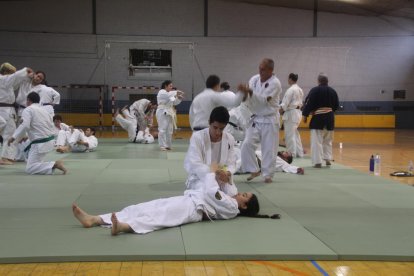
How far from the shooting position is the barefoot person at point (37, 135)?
7.62 meters

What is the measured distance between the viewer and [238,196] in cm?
486

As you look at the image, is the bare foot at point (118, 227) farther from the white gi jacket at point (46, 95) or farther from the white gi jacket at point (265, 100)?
the white gi jacket at point (46, 95)

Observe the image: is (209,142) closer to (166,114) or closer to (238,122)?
(238,122)

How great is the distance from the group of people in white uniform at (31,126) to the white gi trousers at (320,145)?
4664mm

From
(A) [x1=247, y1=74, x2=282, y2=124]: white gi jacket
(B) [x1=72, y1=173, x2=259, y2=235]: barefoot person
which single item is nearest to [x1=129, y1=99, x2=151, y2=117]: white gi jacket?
(A) [x1=247, y1=74, x2=282, y2=124]: white gi jacket

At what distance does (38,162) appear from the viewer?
7766mm

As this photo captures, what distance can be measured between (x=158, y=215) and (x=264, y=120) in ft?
10.7

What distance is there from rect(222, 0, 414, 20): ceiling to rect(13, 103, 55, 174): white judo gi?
49.8 feet

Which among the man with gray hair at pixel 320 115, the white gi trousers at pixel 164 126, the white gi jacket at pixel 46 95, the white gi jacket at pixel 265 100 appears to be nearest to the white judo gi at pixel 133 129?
the white gi trousers at pixel 164 126

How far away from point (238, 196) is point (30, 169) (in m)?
4.35

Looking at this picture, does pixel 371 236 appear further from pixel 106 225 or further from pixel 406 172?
pixel 406 172

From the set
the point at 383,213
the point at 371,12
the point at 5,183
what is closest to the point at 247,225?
the point at 383,213

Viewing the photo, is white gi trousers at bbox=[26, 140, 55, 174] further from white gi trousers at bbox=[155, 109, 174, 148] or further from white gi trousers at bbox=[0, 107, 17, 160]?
white gi trousers at bbox=[155, 109, 174, 148]

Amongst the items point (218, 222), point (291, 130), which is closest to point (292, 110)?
point (291, 130)
